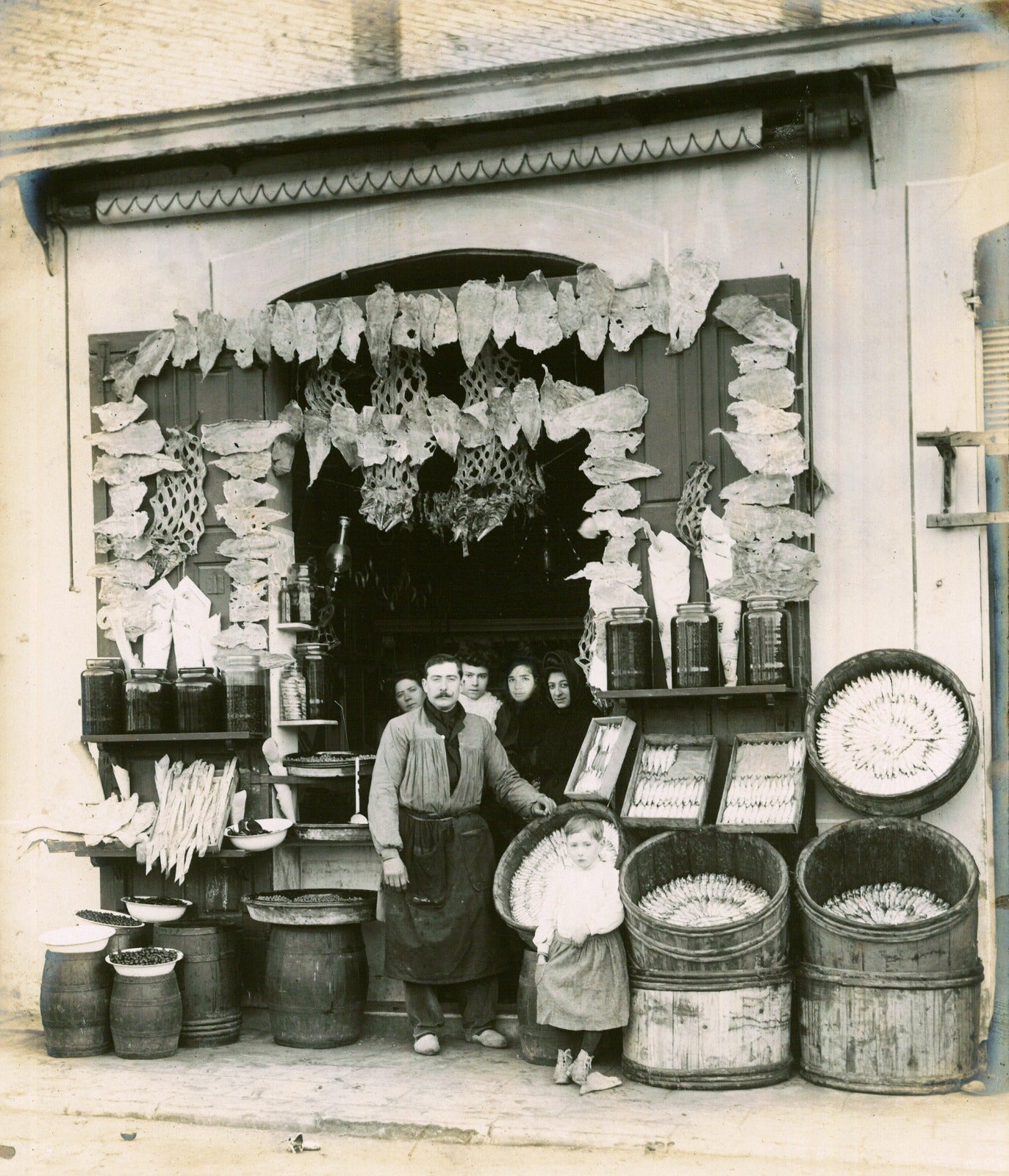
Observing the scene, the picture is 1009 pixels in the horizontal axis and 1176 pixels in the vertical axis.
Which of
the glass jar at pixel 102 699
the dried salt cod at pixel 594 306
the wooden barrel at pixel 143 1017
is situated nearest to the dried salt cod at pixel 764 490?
the dried salt cod at pixel 594 306

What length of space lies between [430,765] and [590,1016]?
1583 millimetres

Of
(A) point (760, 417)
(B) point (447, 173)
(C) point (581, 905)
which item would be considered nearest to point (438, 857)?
(C) point (581, 905)

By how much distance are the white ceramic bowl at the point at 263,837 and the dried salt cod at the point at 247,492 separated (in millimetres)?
1767

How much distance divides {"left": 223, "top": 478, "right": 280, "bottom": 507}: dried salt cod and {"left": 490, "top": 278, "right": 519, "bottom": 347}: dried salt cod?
1.54 m

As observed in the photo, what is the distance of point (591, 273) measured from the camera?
7.75 meters

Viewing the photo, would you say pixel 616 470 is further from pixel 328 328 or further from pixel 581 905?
pixel 581 905

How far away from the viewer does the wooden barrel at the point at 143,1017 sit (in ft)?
23.9

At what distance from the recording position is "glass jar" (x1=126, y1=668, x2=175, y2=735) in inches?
319

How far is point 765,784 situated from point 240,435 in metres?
3.47

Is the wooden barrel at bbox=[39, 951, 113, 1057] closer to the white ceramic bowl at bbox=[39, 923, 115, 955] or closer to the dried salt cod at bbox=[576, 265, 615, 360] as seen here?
the white ceramic bowl at bbox=[39, 923, 115, 955]

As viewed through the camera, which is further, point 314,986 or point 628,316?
point 628,316

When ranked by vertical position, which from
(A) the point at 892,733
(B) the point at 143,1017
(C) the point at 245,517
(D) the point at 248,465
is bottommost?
(B) the point at 143,1017

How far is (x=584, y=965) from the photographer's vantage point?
21.5ft

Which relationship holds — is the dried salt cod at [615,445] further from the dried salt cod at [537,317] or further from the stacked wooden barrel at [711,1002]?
the stacked wooden barrel at [711,1002]
